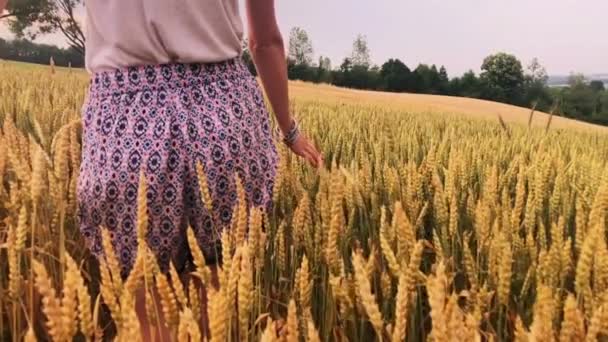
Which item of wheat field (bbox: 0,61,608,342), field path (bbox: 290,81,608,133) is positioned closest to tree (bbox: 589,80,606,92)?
field path (bbox: 290,81,608,133)

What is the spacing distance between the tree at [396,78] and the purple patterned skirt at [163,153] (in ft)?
91.2

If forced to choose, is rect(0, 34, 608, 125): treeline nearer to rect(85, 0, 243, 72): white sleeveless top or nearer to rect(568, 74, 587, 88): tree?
rect(568, 74, 587, 88): tree

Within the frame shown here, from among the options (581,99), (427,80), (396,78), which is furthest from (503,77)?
(396,78)

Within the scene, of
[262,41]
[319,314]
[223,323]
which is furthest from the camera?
[262,41]

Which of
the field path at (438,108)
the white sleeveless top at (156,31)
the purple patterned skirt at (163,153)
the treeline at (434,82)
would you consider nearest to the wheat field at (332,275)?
the purple patterned skirt at (163,153)

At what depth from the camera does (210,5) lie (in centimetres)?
106

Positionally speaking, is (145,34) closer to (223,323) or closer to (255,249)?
(255,249)

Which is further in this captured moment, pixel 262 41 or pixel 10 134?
pixel 262 41

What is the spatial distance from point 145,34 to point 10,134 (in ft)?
0.85

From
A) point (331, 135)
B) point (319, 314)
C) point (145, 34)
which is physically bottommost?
point (319, 314)

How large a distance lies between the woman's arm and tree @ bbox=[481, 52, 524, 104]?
3099cm

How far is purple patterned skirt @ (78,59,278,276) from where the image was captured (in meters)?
0.98

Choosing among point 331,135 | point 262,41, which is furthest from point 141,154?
point 331,135

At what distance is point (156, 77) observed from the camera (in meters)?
1.02
